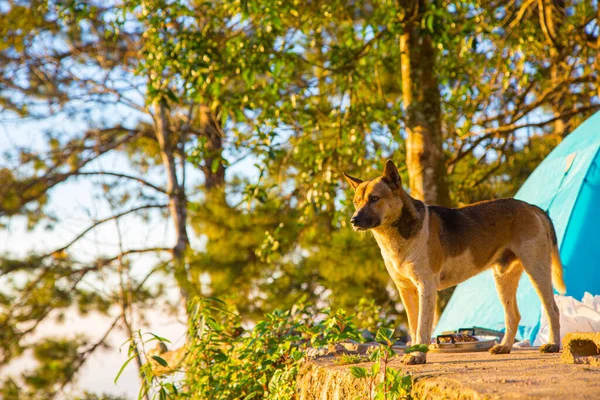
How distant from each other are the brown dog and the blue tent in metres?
1.45

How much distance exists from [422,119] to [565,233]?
2.22m

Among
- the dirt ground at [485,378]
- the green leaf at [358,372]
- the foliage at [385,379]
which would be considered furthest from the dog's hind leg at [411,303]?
the green leaf at [358,372]

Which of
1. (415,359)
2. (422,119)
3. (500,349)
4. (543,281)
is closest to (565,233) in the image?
(543,281)

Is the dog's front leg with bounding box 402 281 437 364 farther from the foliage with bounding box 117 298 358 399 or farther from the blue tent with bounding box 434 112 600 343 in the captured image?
the blue tent with bounding box 434 112 600 343

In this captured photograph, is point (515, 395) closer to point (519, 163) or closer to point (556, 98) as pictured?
point (556, 98)

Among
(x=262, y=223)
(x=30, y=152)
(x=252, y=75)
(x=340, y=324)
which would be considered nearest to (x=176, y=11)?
(x=252, y=75)

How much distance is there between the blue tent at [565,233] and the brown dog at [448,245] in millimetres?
1447

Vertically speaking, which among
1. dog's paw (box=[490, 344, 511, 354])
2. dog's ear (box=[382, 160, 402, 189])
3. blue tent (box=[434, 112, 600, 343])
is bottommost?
dog's paw (box=[490, 344, 511, 354])

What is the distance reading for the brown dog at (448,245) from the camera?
4496 mm

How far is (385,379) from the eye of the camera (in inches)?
143

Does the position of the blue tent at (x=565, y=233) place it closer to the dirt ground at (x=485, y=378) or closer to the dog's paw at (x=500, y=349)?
the dog's paw at (x=500, y=349)

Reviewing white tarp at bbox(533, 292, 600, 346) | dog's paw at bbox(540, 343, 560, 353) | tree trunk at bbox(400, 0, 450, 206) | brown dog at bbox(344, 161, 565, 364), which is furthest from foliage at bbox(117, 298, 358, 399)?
tree trunk at bbox(400, 0, 450, 206)

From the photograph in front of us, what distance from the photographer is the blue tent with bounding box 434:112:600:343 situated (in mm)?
6559

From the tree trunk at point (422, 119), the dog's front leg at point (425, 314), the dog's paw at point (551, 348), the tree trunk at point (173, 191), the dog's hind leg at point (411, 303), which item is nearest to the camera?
the dog's front leg at point (425, 314)
